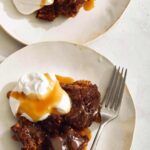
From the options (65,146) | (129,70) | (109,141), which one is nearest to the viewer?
(65,146)

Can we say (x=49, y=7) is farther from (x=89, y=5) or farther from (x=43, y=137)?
(x=43, y=137)

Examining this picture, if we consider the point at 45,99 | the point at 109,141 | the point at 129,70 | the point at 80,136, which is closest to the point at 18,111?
the point at 45,99

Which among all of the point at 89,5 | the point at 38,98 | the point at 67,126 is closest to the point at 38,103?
the point at 38,98

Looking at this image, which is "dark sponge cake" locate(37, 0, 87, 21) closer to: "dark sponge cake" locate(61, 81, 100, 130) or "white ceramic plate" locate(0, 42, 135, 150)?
"white ceramic plate" locate(0, 42, 135, 150)

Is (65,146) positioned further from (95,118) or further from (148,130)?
(148,130)

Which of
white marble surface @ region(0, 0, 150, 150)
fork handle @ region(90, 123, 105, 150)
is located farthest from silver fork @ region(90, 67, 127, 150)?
white marble surface @ region(0, 0, 150, 150)
